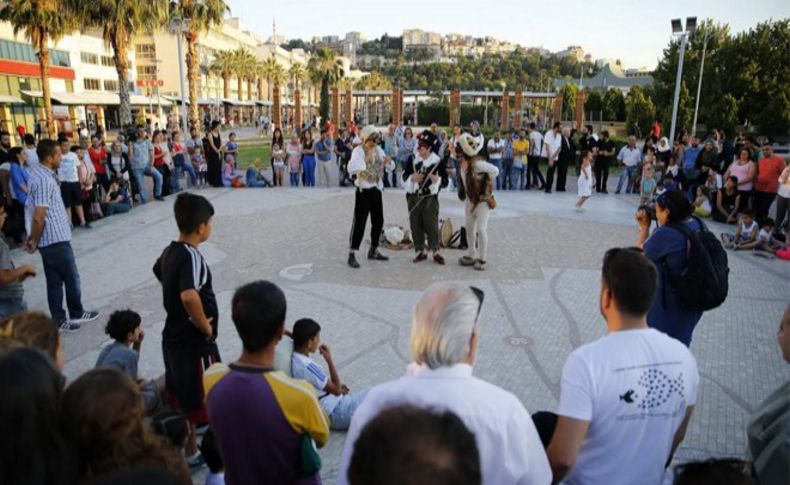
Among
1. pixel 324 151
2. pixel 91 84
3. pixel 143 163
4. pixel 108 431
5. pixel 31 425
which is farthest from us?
Answer: pixel 91 84

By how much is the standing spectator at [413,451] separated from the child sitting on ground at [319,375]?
2723 mm

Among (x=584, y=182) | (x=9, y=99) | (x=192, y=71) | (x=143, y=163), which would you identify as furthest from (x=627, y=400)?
(x=9, y=99)

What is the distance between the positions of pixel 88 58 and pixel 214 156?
49840mm

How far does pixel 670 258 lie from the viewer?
3900 millimetres

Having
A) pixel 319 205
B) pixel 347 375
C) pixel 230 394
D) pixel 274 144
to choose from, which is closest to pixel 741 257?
pixel 347 375

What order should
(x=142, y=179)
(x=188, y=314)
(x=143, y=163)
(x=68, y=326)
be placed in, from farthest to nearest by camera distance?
(x=142, y=179) < (x=143, y=163) < (x=68, y=326) < (x=188, y=314)

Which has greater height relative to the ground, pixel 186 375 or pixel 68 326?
pixel 186 375

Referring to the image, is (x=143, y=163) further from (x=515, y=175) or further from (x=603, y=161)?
(x=603, y=161)

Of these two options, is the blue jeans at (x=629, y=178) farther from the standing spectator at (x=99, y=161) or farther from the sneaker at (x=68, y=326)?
the sneaker at (x=68, y=326)

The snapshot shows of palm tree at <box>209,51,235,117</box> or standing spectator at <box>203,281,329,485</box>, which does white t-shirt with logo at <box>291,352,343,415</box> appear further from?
palm tree at <box>209,51,235,117</box>

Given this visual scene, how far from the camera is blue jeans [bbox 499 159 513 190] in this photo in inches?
627

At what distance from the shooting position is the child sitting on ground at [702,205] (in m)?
12.4

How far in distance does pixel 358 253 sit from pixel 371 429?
7.98 m

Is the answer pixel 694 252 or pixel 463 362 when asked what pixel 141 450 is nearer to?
pixel 463 362
